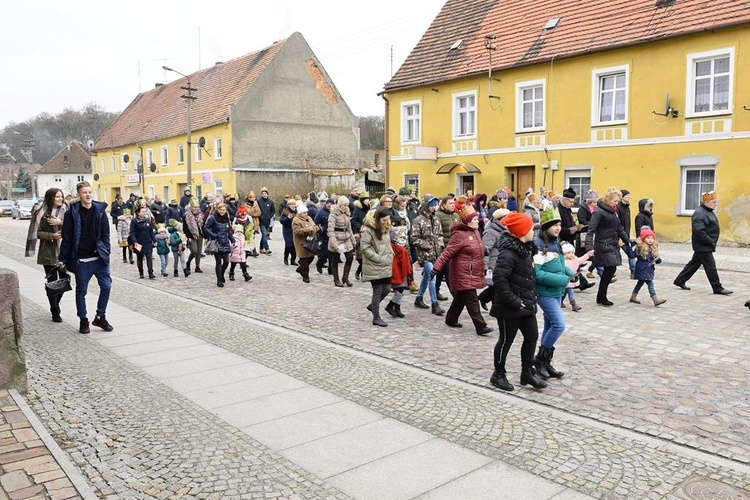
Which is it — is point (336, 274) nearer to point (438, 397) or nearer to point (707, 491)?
point (438, 397)

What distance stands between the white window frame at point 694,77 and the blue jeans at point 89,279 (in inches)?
673

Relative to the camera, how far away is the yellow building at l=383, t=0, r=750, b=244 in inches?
712

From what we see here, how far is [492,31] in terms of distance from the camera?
25.1 meters

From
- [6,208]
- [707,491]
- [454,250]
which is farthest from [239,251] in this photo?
[6,208]

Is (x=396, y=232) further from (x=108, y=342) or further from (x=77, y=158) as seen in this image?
(x=77, y=158)

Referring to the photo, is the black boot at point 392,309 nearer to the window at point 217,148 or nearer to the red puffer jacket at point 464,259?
the red puffer jacket at point 464,259

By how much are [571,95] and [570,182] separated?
3000 mm

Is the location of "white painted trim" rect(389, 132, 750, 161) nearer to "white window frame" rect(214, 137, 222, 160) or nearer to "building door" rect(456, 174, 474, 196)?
"building door" rect(456, 174, 474, 196)

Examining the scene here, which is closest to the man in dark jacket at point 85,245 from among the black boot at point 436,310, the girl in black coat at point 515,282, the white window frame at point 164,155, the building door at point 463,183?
the black boot at point 436,310

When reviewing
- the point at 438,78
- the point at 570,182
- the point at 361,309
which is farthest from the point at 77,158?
the point at 361,309

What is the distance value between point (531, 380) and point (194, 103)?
135ft

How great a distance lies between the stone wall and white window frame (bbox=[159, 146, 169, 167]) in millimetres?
40898

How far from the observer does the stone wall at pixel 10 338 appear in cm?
555

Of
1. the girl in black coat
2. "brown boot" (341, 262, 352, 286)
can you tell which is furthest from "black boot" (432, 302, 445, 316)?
the girl in black coat
